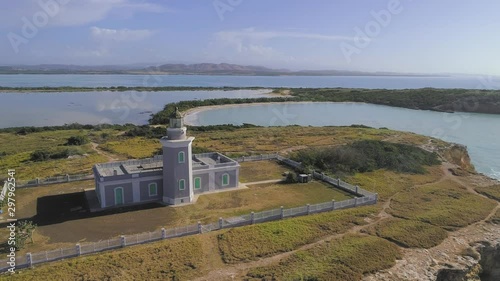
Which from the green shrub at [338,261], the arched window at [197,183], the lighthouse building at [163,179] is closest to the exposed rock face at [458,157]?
the green shrub at [338,261]

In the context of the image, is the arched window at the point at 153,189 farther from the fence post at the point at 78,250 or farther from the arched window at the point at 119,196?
the fence post at the point at 78,250

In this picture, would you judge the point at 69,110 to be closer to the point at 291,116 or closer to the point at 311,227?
the point at 291,116

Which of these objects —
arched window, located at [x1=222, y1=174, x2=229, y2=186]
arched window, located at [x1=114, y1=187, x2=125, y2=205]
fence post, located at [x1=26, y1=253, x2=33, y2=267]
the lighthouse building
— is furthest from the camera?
arched window, located at [x1=222, y1=174, x2=229, y2=186]

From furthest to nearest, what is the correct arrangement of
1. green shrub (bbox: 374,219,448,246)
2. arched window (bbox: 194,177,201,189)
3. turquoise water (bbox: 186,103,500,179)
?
1. turquoise water (bbox: 186,103,500,179)
2. arched window (bbox: 194,177,201,189)
3. green shrub (bbox: 374,219,448,246)

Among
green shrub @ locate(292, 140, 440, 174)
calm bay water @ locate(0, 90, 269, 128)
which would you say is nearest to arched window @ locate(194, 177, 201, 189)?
green shrub @ locate(292, 140, 440, 174)

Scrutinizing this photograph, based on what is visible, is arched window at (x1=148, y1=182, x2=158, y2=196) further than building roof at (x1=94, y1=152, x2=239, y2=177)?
No

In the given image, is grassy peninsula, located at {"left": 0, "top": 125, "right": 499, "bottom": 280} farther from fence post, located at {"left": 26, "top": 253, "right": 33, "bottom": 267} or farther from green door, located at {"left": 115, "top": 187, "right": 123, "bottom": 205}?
green door, located at {"left": 115, "top": 187, "right": 123, "bottom": 205}
